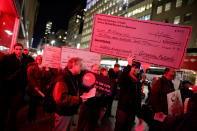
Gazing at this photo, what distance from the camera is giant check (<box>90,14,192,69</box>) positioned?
10.7 ft

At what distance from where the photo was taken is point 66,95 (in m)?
2.70

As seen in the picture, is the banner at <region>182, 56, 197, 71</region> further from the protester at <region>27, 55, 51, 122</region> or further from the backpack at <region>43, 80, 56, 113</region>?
the protester at <region>27, 55, 51, 122</region>

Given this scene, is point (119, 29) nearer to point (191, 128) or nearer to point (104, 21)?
point (104, 21)

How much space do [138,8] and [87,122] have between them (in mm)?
53170

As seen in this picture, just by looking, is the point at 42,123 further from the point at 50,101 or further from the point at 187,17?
the point at 187,17

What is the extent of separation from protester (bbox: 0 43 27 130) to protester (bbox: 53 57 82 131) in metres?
1.70

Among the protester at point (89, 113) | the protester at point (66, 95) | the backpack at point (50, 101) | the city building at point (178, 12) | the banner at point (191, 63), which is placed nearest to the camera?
the protester at point (66, 95)

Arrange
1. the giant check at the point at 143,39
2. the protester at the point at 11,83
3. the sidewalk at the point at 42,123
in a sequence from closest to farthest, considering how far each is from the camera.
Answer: the giant check at the point at 143,39 → the protester at the point at 11,83 → the sidewalk at the point at 42,123

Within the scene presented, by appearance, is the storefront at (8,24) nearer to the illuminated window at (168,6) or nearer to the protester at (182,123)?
the protester at (182,123)

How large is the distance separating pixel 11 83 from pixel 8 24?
5.09 metres

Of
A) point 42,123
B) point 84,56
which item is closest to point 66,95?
point 84,56

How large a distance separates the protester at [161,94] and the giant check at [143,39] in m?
0.71

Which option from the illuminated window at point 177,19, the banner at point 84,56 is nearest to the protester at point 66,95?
the banner at point 84,56

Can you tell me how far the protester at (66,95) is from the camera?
2.69m
